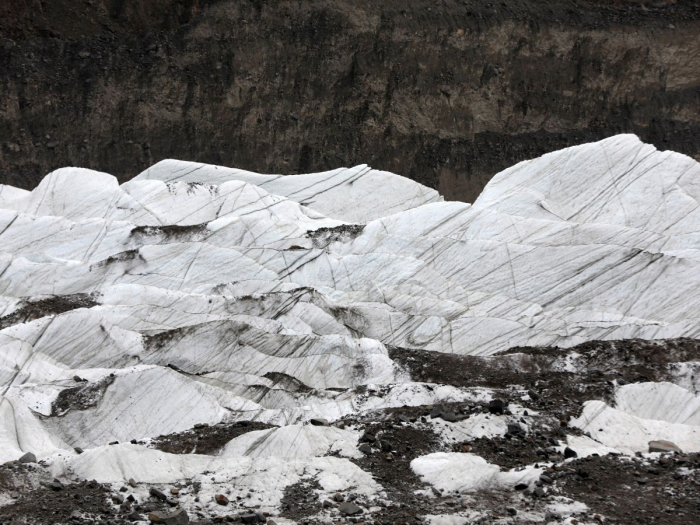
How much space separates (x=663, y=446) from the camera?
38.0 ft

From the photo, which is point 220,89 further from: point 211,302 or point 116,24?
point 211,302

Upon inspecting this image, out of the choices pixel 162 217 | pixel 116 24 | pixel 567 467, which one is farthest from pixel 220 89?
pixel 567 467

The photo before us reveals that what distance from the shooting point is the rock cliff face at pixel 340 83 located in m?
37.9

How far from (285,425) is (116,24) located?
102 ft

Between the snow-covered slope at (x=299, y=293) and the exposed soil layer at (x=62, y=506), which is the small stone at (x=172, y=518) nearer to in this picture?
the exposed soil layer at (x=62, y=506)

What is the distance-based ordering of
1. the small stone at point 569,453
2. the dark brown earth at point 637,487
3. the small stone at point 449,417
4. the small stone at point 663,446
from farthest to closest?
1. the small stone at point 449,417
2. the small stone at point 663,446
3. the small stone at point 569,453
4. the dark brown earth at point 637,487

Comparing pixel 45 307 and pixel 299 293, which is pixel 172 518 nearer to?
pixel 299 293

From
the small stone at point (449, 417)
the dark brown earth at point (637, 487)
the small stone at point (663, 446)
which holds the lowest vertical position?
the small stone at point (449, 417)

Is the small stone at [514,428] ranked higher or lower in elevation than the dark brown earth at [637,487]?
lower

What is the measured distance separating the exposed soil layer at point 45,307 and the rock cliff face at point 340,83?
19.9 meters

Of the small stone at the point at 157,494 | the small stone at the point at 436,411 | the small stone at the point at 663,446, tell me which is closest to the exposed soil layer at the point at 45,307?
the small stone at the point at 157,494

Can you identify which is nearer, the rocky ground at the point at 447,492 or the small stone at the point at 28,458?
the rocky ground at the point at 447,492

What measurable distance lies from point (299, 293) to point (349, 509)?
28.4ft

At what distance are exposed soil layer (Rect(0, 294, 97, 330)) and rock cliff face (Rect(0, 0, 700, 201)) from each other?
Result: 19918mm
